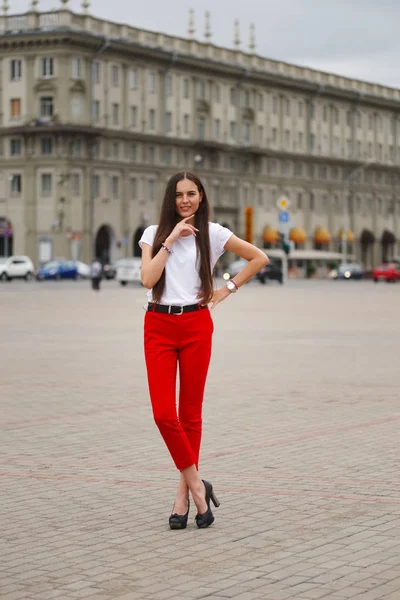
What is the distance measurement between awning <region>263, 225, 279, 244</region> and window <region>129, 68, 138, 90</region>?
62.9 ft

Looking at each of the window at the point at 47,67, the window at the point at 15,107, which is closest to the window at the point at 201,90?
the window at the point at 47,67

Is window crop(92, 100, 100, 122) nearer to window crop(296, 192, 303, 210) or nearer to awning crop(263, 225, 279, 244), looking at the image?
awning crop(263, 225, 279, 244)

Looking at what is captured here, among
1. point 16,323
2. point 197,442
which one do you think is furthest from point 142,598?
point 16,323

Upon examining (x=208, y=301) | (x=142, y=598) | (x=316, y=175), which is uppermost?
(x=316, y=175)

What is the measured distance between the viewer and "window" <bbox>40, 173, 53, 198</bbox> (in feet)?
324

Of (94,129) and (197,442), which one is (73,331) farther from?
(94,129)

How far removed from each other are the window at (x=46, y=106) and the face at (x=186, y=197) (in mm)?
91625

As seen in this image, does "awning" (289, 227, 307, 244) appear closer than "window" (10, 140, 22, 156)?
No

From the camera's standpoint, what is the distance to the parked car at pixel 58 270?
87750mm

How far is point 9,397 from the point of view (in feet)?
51.1

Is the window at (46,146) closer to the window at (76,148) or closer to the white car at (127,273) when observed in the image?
the window at (76,148)

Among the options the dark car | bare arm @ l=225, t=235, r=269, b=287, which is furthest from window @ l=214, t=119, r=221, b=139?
bare arm @ l=225, t=235, r=269, b=287

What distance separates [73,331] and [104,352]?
6.60m

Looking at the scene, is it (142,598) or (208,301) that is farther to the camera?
(208,301)
